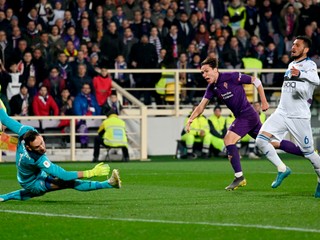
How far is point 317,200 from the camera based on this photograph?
1391 centimetres

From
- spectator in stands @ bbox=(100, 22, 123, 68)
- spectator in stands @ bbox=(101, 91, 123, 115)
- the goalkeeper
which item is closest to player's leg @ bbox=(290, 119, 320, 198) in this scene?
the goalkeeper

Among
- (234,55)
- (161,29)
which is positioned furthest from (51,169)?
(234,55)

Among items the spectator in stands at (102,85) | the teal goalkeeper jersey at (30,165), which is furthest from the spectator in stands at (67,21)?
the teal goalkeeper jersey at (30,165)

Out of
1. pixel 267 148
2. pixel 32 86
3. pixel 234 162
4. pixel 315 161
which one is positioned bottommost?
pixel 234 162

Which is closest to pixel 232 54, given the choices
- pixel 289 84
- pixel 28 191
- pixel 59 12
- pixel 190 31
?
pixel 190 31

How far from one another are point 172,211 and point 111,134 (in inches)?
517

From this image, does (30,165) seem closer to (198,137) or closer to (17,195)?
(17,195)

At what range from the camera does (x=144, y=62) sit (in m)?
28.0

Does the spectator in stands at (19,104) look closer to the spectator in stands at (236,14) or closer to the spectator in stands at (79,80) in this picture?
the spectator in stands at (79,80)

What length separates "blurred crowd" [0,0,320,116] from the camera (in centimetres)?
2614

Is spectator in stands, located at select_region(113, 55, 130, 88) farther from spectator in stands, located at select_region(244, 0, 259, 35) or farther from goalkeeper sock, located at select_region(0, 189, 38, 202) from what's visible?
goalkeeper sock, located at select_region(0, 189, 38, 202)

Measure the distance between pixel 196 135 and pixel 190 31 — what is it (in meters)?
3.08

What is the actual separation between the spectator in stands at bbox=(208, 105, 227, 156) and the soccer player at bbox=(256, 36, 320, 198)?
1255cm

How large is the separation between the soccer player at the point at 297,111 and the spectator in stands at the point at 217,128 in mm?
12550
